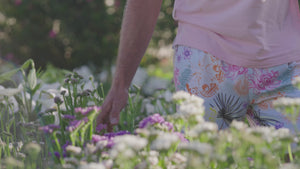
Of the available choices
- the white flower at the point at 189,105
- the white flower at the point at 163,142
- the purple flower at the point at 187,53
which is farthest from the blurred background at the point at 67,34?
the white flower at the point at 163,142

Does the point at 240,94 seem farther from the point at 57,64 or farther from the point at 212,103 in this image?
the point at 57,64

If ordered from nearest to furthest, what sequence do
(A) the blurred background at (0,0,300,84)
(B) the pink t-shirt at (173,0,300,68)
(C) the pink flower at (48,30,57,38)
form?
(B) the pink t-shirt at (173,0,300,68), (A) the blurred background at (0,0,300,84), (C) the pink flower at (48,30,57,38)

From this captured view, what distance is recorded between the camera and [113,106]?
1593 mm

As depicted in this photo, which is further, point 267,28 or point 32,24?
point 32,24

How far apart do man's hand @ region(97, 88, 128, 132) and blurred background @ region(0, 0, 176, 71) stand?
3844 millimetres

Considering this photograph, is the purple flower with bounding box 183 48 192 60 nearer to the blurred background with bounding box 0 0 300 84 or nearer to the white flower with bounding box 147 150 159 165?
the white flower with bounding box 147 150 159 165

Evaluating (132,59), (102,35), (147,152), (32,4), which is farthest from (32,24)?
(147,152)

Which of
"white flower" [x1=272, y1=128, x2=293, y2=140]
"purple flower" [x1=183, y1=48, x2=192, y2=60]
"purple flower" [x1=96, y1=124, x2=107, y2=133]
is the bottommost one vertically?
"white flower" [x1=272, y1=128, x2=293, y2=140]

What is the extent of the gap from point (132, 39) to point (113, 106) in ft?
0.85

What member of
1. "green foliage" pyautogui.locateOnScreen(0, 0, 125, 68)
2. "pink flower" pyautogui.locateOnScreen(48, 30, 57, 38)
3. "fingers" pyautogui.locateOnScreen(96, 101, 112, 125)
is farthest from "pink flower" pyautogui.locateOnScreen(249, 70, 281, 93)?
"pink flower" pyautogui.locateOnScreen(48, 30, 57, 38)

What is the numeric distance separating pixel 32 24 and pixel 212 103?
15.8ft

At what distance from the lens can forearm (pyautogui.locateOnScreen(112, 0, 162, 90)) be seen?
1.64m

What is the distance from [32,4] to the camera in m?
6.00

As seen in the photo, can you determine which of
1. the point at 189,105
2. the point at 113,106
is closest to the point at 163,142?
the point at 189,105
